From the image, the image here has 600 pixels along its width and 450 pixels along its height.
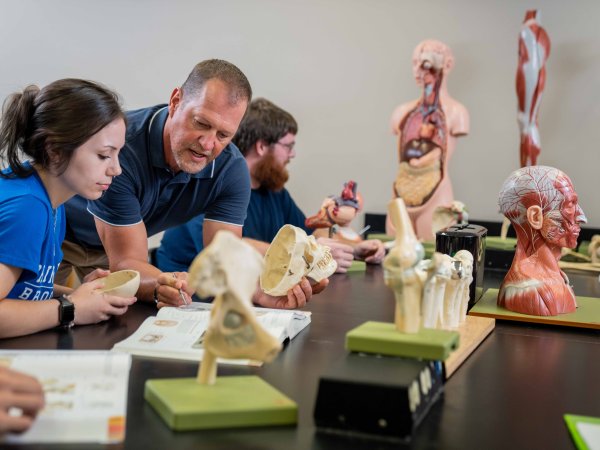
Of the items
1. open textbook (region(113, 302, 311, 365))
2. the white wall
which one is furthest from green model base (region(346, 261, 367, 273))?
the white wall

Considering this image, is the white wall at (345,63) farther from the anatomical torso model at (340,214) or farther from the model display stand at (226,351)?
the model display stand at (226,351)

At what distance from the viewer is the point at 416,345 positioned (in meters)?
1.19

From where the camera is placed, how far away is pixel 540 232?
2045mm

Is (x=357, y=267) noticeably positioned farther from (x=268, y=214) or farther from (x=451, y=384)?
(x=451, y=384)

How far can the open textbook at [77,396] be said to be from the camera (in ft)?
3.44

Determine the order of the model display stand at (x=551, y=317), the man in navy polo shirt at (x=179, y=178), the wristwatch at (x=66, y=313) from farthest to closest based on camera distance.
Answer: the man in navy polo shirt at (x=179, y=178) → the model display stand at (x=551, y=317) → the wristwatch at (x=66, y=313)

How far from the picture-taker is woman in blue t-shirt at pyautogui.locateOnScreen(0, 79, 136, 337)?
1.70 metres

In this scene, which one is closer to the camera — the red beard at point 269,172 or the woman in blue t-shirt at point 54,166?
the woman in blue t-shirt at point 54,166

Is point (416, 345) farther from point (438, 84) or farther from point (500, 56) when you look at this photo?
point (500, 56)

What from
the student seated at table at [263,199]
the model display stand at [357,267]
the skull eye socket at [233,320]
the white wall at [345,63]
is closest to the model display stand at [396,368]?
the skull eye socket at [233,320]

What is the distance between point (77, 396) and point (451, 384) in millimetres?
651

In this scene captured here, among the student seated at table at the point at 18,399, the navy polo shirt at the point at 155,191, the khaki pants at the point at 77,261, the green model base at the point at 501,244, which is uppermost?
the navy polo shirt at the point at 155,191

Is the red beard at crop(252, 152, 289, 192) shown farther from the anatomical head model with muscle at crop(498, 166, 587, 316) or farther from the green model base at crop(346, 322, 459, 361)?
the green model base at crop(346, 322, 459, 361)

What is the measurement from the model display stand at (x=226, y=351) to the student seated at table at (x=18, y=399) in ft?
0.60
